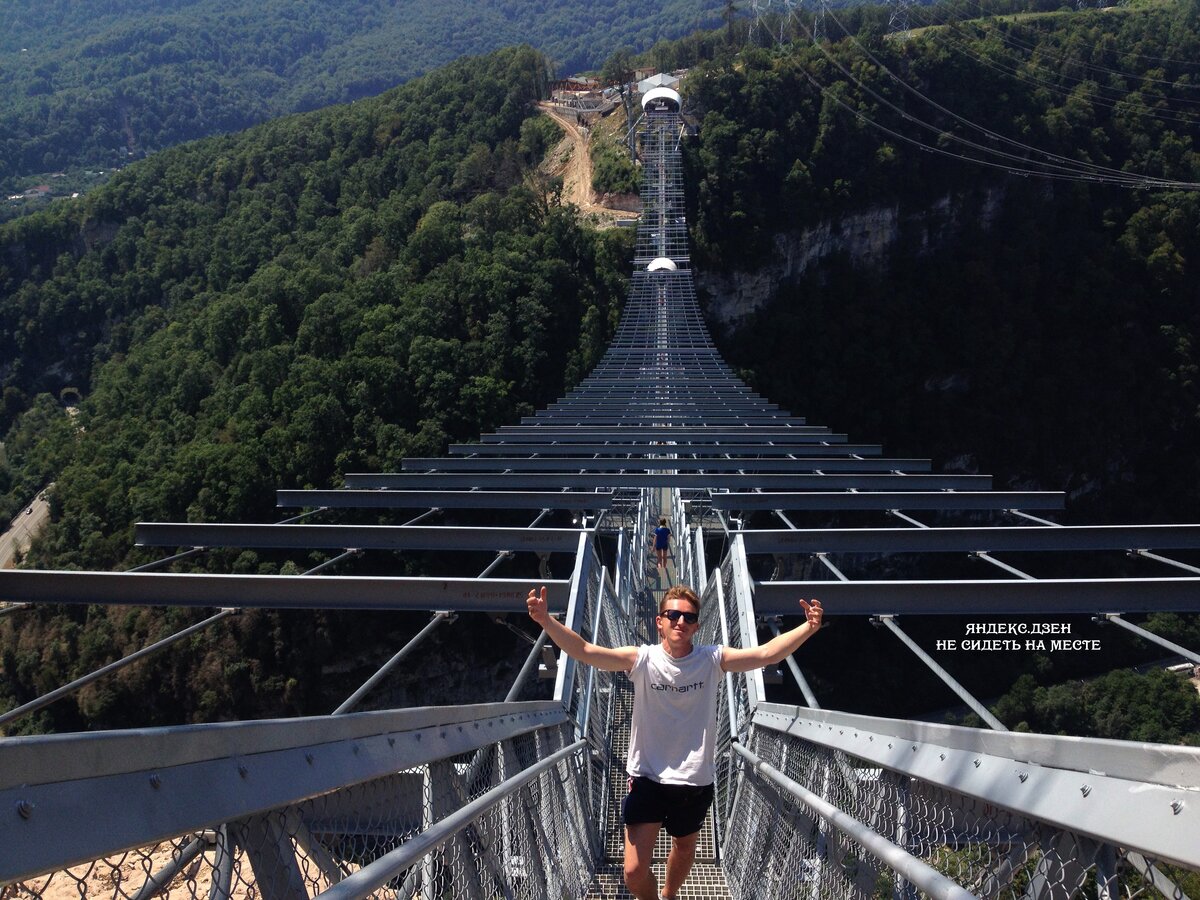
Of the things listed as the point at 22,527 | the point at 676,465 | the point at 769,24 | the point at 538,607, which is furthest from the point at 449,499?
the point at 769,24

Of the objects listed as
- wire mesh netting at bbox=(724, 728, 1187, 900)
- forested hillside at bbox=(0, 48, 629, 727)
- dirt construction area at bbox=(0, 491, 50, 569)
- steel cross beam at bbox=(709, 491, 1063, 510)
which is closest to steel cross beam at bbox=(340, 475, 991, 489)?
steel cross beam at bbox=(709, 491, 1063, 510)

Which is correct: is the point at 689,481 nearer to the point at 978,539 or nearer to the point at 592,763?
the point at 978,539

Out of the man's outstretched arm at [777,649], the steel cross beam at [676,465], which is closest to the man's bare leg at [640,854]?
the man's outstretched arm at [777,649]

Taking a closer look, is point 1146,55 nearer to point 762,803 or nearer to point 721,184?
point 721,184

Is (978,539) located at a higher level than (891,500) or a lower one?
higher

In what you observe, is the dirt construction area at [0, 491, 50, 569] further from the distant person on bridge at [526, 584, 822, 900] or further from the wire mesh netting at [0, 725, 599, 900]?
the distant person on bridge at [526, 584, 822, 900]
